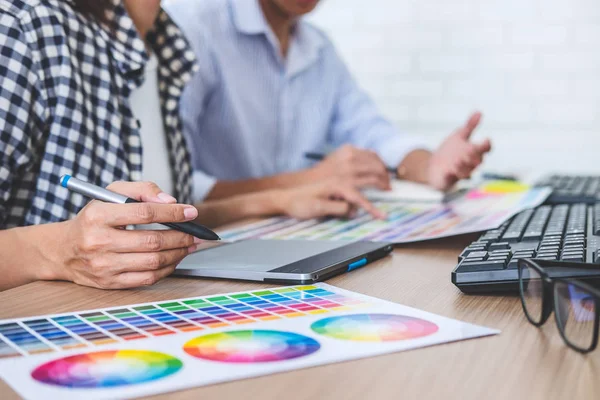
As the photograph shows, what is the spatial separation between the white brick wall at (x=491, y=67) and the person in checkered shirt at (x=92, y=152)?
1.58 m

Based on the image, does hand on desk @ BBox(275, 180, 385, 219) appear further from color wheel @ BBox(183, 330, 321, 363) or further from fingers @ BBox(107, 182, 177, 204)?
color wheel @ BBox(183, 330, 321, 363)

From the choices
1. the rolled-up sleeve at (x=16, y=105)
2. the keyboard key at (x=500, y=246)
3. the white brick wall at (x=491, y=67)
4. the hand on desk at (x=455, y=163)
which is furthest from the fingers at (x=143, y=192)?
the white brick wall at (x=491, y=67)

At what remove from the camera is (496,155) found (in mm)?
2605

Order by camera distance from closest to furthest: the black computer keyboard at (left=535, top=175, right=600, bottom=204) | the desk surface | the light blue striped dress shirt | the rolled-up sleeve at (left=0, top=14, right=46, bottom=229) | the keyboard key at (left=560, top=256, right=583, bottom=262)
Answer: the desk surface < the keyboard key at (left=560, top=256, right=583, bottom=262) < the rolled-up sleeve at (left=0, top=14, right=46, bottom=229) < the black computer keyboard at (left=535, top=175, right=600, bottom=204) < the light blue striped dress shirt

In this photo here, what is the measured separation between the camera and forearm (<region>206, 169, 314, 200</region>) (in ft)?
4.88

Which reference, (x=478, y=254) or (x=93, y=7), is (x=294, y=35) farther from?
(x=478, y=254)

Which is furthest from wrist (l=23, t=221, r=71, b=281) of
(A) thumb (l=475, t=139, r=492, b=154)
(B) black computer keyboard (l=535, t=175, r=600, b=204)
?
(A) thumb (l=475, t=139, r=492, b=154)

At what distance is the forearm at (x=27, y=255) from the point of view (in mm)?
738

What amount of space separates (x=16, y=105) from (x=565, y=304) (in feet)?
2.20

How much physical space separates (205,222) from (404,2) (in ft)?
5.72

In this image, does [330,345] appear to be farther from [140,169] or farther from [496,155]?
[496,155]

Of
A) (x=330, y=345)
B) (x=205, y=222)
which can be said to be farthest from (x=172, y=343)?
(x=205, y=222)

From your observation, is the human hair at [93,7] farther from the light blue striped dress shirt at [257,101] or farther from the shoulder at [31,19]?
the light blue striped dress shirt at [257,101]

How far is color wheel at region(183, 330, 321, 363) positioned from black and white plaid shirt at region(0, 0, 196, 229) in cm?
48
